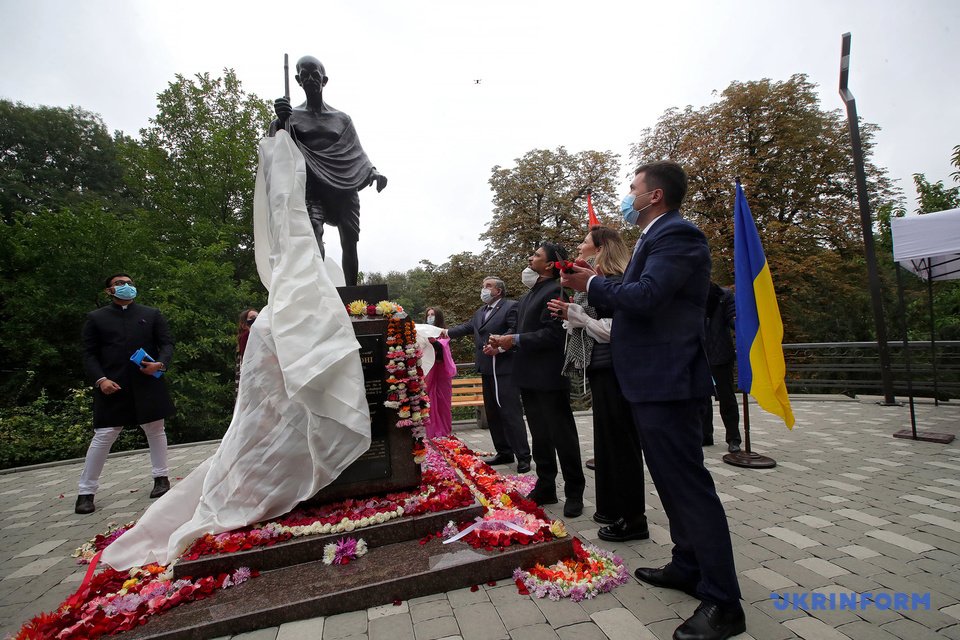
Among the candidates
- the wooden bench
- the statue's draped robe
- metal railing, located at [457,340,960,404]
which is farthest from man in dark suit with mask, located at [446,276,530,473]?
metal railing, located at [457,340,960,404]

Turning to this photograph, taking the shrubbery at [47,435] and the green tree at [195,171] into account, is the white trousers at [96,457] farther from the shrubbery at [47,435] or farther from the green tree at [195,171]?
the green tree at [195,171]

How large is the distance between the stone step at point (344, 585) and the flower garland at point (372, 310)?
1.65 m

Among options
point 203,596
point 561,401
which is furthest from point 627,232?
point 203,596

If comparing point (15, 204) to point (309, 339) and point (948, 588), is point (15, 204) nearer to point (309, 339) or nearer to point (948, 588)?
point (309, 339)

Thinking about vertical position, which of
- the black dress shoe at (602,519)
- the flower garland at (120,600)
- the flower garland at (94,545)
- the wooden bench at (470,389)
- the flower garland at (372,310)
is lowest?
the flower garland at (94,545)

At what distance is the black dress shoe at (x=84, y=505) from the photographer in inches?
172

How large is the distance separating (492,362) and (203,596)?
11.0 ft

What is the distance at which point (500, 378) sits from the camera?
485 centimetres

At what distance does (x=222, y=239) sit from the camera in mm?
12641

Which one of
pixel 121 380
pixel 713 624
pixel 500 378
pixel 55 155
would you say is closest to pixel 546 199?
pixel 500 378

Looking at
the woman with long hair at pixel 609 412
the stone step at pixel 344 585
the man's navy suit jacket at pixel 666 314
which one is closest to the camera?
the man's navy suit jacket at pixel 666 314

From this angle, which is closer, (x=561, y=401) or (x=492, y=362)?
(x=561, y=401)

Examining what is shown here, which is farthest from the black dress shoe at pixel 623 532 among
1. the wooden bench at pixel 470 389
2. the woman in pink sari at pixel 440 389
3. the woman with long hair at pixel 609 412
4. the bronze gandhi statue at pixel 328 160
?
the wooden bench at pixel 470 389

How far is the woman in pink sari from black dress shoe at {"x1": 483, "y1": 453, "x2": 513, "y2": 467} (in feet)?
3.14
